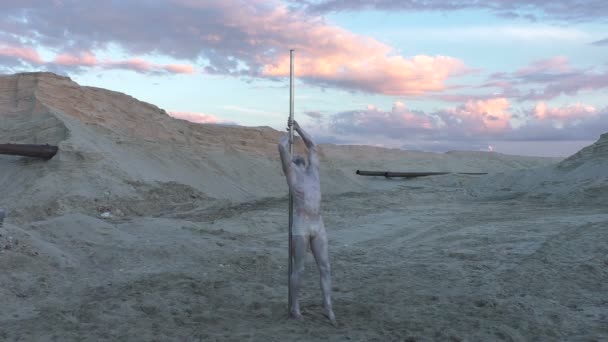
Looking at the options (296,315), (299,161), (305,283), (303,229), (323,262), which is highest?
(299,161)

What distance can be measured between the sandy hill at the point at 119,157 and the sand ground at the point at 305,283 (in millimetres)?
5914

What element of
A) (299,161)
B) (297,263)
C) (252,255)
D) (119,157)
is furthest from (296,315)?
(119,157)

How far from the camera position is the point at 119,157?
906 inches

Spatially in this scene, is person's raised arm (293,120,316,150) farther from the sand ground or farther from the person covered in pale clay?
the sand ground

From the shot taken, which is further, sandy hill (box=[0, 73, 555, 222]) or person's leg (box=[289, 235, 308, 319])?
sandy hill (box=[0, 73, 555, 222])

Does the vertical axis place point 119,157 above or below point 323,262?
above

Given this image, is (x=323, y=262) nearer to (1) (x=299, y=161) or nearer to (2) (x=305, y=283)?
(1) (x=299, y=161)

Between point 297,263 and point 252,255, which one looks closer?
point 297,263

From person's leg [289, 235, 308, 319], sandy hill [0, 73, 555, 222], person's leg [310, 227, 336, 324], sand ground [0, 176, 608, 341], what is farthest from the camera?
sandy hill [0, 73, 555, 222]

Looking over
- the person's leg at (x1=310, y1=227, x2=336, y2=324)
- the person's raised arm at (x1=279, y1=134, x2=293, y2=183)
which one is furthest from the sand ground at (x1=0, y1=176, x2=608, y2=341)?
the person's raised arm at (x1=279, y1=134, x2=293, y2=183)

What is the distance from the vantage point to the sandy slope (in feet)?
23.4

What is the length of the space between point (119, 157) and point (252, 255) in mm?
13519

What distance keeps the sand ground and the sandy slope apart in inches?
1.4

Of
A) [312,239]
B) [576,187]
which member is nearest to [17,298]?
[312,239]
